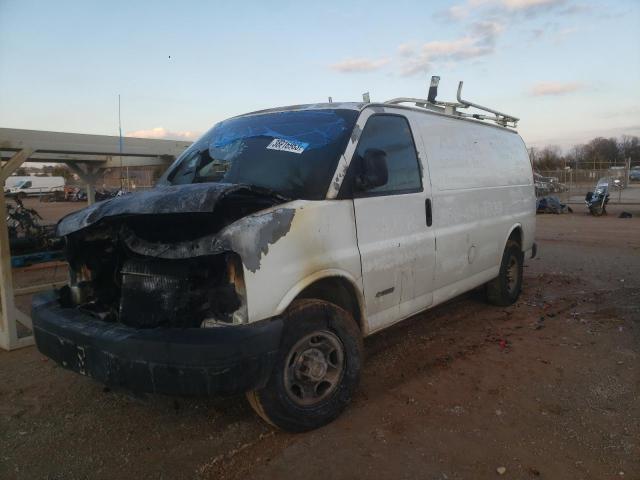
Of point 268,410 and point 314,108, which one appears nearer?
point 268,410

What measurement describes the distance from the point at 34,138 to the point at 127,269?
10.1 feet

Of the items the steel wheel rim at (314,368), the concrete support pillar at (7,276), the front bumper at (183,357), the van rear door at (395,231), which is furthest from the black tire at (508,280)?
the concrete support pillar at (7,276)

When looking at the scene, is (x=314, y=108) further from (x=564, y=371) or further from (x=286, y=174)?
(x=564, y=371)

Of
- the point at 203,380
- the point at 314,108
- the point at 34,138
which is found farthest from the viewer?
the point at 34,138

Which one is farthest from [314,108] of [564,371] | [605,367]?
[605,367]

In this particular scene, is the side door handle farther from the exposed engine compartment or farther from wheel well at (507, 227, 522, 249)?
wheel well at (507, 227, 522, 249)

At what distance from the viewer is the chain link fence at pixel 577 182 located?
25.9 m

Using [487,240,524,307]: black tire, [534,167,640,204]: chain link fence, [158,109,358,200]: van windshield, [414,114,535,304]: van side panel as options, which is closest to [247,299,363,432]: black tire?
[158,109,358,200]: van windshield

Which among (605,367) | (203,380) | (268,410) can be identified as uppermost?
(203,380)

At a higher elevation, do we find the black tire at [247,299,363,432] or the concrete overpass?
the concrete overpass

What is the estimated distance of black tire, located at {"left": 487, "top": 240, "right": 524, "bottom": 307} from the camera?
619 cm

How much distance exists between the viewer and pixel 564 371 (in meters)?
4.25

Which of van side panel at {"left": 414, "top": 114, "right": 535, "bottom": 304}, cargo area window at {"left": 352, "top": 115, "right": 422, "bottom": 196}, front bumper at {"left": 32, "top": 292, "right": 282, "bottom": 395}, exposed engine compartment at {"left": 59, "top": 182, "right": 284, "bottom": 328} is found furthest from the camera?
van side panel at {"left": 414, "top": 114, "right": 535, "bottom": 304}

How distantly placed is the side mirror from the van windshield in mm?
200
